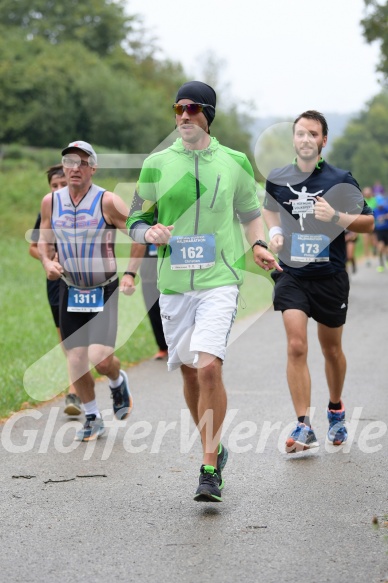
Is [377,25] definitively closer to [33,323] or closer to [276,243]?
[33,323]

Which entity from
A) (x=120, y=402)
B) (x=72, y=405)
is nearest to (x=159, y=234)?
(x=120, y=402)

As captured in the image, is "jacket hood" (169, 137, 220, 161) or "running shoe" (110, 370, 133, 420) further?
"running shoe" (110, 370, 133, 420)

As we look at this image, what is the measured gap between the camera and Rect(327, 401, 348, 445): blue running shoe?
Result: 7.36 m

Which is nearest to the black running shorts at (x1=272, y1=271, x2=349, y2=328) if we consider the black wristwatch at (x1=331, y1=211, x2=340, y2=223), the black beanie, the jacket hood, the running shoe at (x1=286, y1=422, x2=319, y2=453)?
the black wristwatch at (x1=331, y1=211, x2=340, y2=223)

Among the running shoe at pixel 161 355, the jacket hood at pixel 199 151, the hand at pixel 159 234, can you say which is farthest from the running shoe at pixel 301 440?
the running shoe at pixel 161 355

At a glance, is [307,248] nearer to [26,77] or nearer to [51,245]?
[51,245]

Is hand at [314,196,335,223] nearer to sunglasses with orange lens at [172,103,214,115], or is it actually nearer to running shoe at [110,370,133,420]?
sunglasses with orange lens at [172,103,214,115]

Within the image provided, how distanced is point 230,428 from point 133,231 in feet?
7.99

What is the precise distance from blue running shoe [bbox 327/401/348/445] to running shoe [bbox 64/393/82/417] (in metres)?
2.20

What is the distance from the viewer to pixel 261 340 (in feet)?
46.1

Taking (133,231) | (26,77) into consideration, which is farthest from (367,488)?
(26,77)

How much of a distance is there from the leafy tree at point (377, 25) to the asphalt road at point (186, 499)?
60.2 ft

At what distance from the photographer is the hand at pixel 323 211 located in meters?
6.73

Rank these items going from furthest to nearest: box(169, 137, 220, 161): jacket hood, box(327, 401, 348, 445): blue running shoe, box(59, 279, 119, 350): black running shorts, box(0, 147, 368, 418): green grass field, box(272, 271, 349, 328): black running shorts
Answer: box(0, 147, 368, 418): green grass field < box(59, 279, 119, 350): black running shorts < box(327, 401, 348, 445): blue running shoe < box(272, 271, 349, 328): black running shorts < box(169, 137, 220, 161): jacket hood
